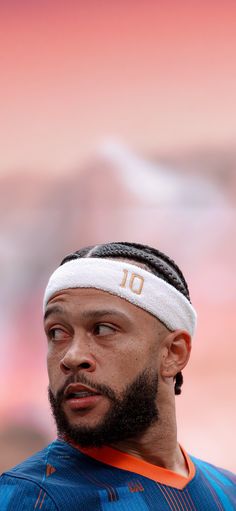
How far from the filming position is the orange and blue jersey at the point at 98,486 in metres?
1.28

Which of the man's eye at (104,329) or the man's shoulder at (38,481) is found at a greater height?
the man's eye at (104,329)

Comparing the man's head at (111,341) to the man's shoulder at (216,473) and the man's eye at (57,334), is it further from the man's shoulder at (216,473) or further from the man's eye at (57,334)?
the man's shoulder at (216,473)

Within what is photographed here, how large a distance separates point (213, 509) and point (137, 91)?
54.6 inches

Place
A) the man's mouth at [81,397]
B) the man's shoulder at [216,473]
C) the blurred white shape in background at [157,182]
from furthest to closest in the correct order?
the blurred white shape in background at [157,182], the man's shoulder at [216,473], the man's mouth at [81,397]

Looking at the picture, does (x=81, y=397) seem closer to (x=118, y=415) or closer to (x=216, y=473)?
(x=118, y=415)

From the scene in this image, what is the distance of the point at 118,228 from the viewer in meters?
2.36

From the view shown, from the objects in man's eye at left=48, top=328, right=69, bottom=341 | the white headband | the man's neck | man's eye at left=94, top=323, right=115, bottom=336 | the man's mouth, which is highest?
the white headband

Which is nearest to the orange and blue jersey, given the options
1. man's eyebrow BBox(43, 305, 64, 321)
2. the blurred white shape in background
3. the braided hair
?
man's eyebrow BBox(43, 305, 64, 321)

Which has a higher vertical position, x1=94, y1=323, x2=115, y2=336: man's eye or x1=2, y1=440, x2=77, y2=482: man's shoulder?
x1=94, y1=323, x2=115, y2=336: man's eye

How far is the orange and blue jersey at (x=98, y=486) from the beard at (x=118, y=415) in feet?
0.11

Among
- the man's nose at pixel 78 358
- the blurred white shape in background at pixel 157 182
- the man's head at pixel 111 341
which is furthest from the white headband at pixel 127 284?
the blurred white shape in background at pixel 157 182

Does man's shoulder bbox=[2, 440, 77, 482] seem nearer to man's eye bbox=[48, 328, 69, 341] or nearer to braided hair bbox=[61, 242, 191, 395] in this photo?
man's eye bbox=[48, 328, 69, 341]

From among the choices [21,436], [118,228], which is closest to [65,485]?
[21,436]

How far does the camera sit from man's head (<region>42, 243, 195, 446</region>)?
4.59 feet
